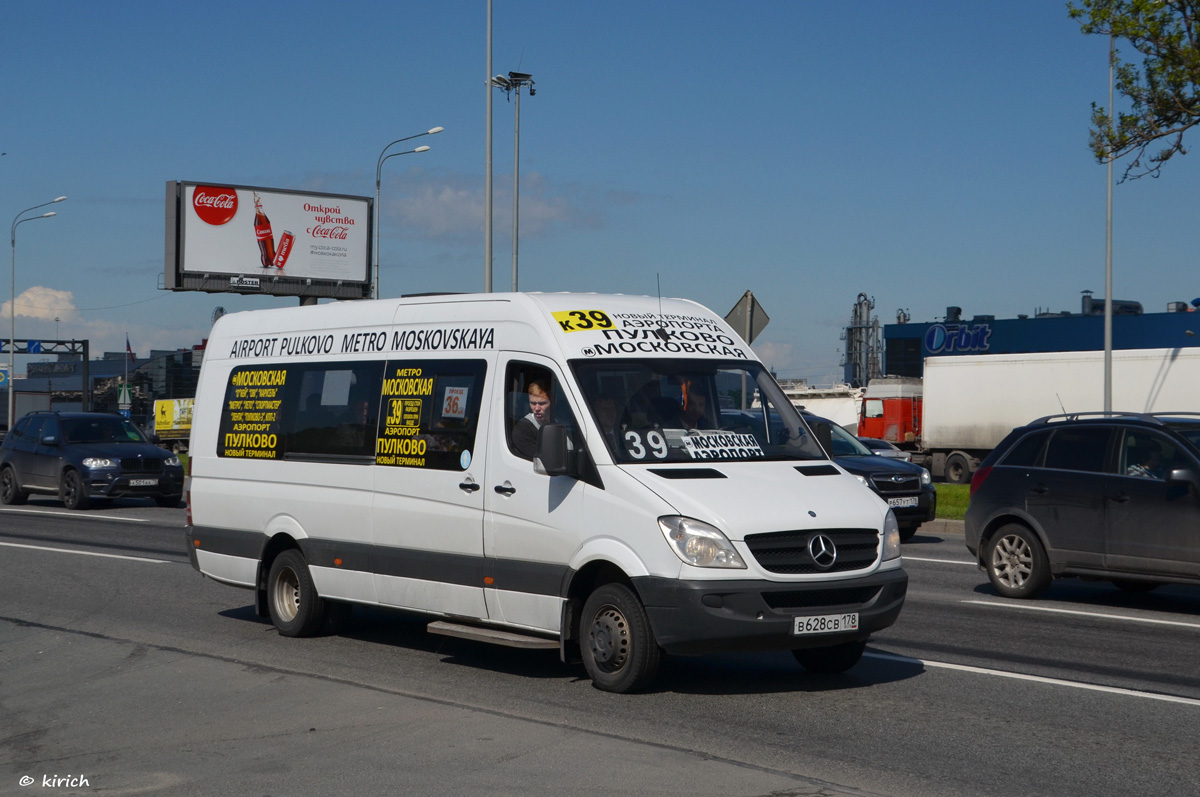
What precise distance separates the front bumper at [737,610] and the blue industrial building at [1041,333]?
54.3 meters

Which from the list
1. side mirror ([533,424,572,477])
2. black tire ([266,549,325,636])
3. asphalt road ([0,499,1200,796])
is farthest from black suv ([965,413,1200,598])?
black tire ([266,549,325,636])

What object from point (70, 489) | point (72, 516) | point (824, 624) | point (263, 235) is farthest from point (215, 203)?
point (824, 624)

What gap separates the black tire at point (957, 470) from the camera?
3944cm

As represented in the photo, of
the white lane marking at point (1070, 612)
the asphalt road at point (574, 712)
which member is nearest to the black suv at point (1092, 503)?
the white lane marking at point (1070, 612)

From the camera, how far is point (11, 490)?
25703mm

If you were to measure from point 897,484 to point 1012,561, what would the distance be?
5.12 m

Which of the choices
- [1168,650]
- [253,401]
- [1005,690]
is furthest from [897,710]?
[253,401]

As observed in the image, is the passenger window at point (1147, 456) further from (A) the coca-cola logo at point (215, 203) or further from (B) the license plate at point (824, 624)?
(A) the coca-cola logo at point (215, 203)

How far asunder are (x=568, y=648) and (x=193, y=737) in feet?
7.22

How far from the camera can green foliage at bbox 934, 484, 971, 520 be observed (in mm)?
21281

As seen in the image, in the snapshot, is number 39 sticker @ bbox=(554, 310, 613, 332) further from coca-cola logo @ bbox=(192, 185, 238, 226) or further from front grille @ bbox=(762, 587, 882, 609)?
coca-cola logo @ bbox=(192, 185, 238, 226)

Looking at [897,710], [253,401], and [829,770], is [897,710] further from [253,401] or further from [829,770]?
[253,401]

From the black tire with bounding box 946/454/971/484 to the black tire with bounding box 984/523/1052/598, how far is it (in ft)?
90.2

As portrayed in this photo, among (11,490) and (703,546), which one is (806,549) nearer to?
(703,546)
